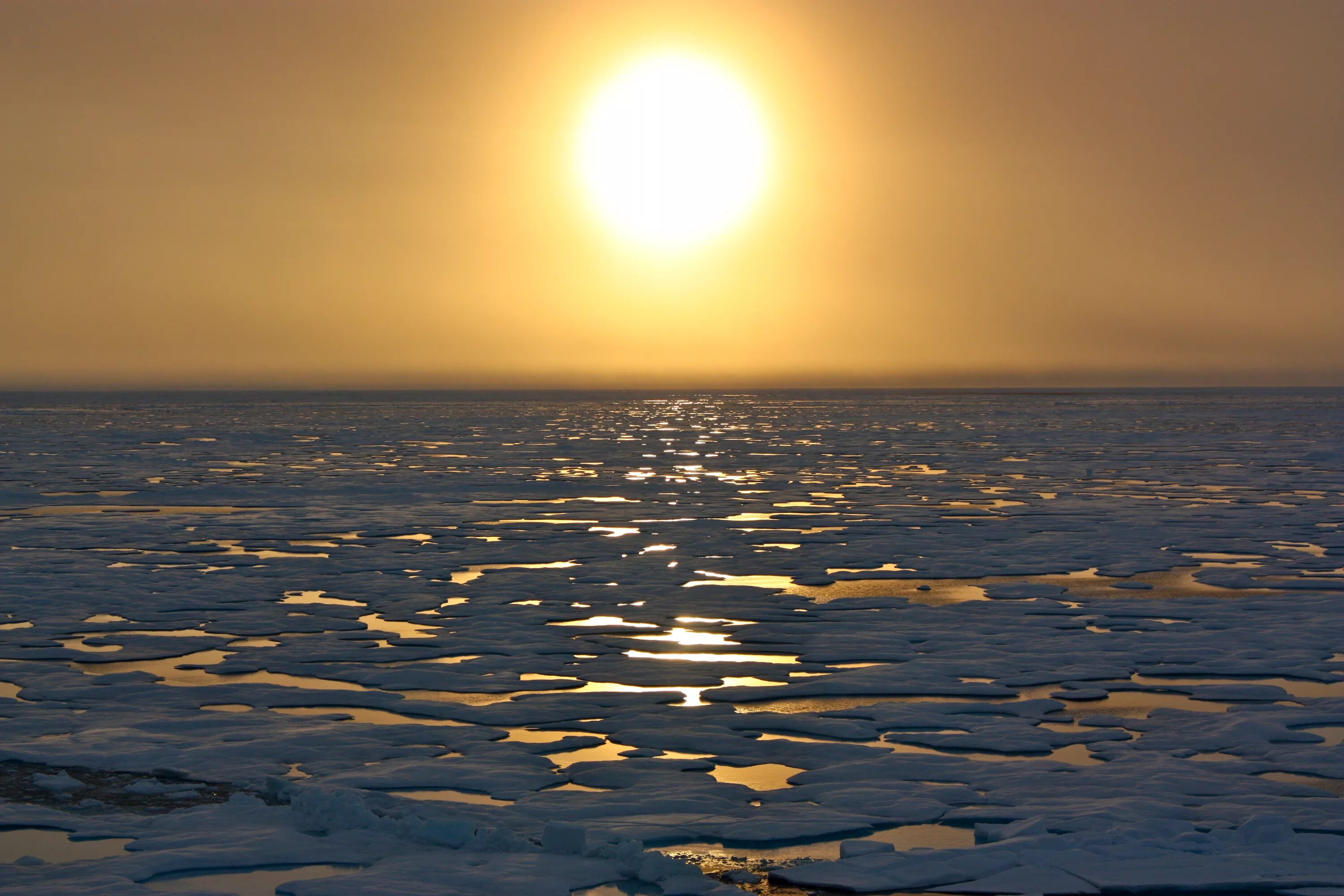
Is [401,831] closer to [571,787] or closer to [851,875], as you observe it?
[571,787]

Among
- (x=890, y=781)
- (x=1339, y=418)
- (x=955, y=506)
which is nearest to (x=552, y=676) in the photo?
(x=890, y=781)

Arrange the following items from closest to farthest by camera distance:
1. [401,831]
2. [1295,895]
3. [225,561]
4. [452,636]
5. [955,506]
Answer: [1295,895] < [401,831] < [452,636] < [225,561] < [955,506]

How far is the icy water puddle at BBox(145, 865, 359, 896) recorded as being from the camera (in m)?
3.76

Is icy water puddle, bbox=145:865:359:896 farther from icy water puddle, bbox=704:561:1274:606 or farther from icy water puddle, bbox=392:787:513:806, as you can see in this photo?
icy water puddle, bbox=704:561:1274:606

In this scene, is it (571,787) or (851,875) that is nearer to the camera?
(851,875)

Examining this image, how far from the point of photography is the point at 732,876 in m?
3.84

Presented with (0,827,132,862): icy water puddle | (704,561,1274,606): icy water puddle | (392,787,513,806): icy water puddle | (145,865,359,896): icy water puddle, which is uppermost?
(0,827,132,862): icy water puddle

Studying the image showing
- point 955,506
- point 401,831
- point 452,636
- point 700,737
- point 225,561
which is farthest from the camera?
point 955,506

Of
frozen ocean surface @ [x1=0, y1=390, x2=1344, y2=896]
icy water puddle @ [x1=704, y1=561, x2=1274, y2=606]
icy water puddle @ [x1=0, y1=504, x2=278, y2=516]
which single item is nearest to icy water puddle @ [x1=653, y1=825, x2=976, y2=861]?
frozen ocean surface @ [x1=0, y1=390, x2=1344, y2=896]

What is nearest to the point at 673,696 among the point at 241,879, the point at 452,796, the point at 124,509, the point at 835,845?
the point at 452,796

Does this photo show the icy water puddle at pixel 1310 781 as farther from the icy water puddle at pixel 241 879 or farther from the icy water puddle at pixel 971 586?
the icy water puddle at pixel 971 586

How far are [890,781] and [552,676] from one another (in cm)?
239

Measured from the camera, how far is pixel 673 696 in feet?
20.1

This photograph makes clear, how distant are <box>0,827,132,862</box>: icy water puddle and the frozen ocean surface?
1 centimetres
